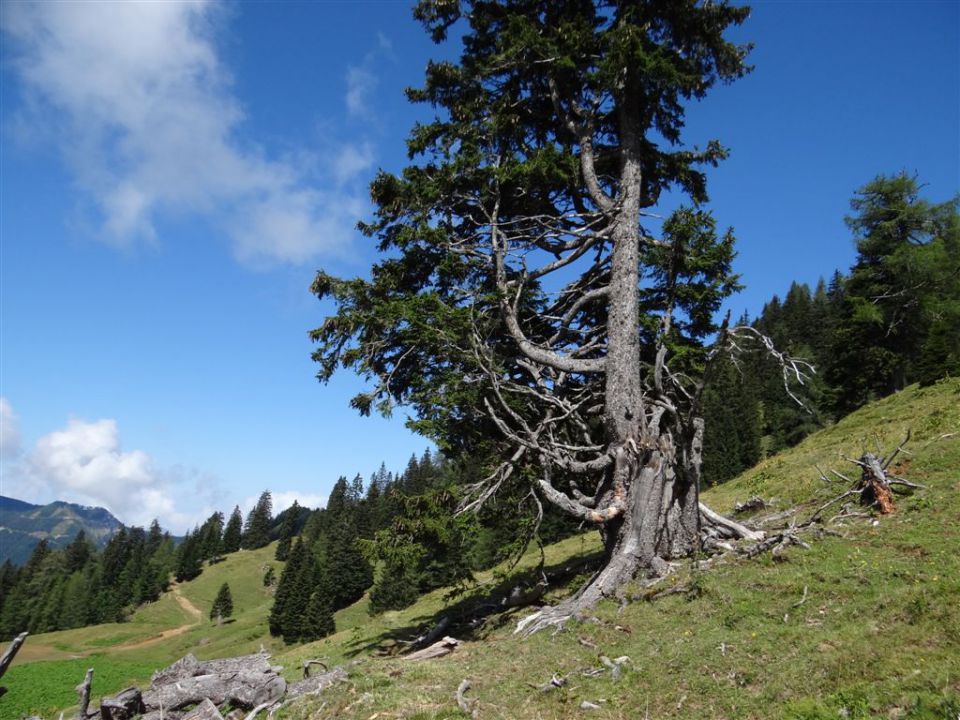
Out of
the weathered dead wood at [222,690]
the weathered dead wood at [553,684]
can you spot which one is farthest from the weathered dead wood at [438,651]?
the weathered dead wood at [553,684]

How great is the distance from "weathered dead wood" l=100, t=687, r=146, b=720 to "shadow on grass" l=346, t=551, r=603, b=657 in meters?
5.81

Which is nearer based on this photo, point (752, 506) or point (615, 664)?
point (615, 664)

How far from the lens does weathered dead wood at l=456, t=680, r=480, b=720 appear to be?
695 cm

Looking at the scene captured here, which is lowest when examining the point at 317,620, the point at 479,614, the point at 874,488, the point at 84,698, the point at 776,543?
the point at 317,620

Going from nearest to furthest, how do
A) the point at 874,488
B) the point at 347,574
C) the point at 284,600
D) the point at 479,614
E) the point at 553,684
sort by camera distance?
the point at 553,684 → the point at 874,488 → the point at 479,614 → the point at 284,600 → the point at 347,574

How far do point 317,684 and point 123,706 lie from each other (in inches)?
139

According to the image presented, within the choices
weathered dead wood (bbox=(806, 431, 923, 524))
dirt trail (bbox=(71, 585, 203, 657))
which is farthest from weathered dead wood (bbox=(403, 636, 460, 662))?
dirt trail (bbox=(71, 585, 203, 657))

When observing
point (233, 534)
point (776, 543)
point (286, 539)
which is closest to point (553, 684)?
point (776, 543)

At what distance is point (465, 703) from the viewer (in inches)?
283

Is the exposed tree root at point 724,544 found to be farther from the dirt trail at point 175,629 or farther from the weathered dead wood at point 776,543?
the dirt trail at point 175,629

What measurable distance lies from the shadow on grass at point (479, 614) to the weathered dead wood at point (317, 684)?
4.75 meters

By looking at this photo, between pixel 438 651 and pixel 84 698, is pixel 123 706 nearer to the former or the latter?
pixel 84 698

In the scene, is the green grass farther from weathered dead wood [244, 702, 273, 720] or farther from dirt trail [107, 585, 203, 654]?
dirt trail [107, 585, 203, 654]

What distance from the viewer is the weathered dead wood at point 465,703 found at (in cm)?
695
